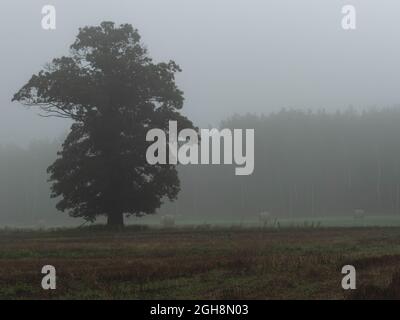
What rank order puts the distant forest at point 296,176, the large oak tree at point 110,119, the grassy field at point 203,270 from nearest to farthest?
the grassy field at point 203,270
the large oak tree at point 110,119
the distant forest at point 296,176

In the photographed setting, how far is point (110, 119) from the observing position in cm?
4294

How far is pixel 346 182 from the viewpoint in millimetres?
150000

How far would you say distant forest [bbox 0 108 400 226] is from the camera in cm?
14100

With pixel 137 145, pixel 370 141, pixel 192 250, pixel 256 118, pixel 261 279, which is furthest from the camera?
pixel 256 118

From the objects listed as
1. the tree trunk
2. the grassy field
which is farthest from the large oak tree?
the grassy field

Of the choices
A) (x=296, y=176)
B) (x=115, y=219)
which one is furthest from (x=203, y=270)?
(x=296, y=176)

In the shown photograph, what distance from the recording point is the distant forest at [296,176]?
14100 cm

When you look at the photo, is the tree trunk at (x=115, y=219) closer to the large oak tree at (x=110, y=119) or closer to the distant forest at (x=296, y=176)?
the large oak tree at (x=110, y=119)

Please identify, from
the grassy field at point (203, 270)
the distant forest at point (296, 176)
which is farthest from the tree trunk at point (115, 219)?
the distant forest at point (296, 176)

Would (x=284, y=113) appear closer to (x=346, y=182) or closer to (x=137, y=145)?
(x=346, y=182)

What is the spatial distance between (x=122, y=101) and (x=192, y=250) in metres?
21.8

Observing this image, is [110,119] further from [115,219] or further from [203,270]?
[203,270]

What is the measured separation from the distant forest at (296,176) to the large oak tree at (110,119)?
90.4 meters
